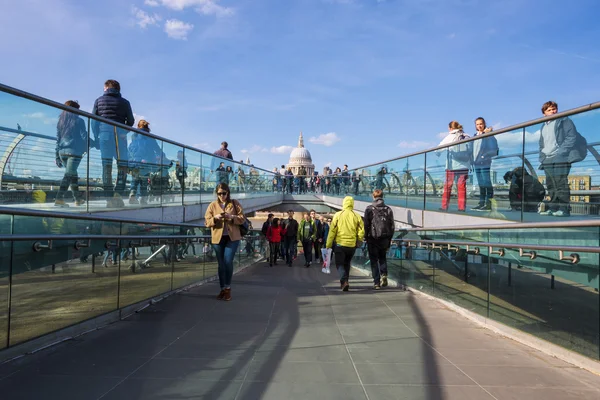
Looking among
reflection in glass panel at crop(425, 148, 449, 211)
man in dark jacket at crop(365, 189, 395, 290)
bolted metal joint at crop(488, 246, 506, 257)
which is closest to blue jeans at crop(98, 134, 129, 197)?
man in dark jacket at crop(365, 189, 395, 290)

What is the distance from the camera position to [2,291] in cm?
360

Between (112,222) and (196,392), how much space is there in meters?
2.71

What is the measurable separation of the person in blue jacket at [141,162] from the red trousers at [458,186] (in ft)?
17.7

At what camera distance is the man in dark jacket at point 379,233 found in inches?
324

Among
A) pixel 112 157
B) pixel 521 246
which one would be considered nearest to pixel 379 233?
pixel 521 246

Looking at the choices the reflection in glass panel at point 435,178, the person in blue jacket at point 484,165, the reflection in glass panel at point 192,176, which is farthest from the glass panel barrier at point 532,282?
the reflection in glass panel at point 192,176

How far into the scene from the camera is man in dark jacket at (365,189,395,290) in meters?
8.24

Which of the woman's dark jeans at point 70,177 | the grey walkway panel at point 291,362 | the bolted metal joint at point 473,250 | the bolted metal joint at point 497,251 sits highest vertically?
the woman's dark jeans at point 70,177

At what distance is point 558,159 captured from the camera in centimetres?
539

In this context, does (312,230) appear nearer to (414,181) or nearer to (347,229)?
(414,181)

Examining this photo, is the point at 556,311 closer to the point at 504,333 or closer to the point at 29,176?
the point at 504,333

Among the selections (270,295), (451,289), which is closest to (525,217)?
(451,289)

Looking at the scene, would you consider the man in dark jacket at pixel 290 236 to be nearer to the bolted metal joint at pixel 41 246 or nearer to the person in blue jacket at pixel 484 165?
the person in blue jacket at pixel 484 165

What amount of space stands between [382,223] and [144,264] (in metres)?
4.05
